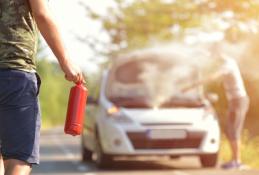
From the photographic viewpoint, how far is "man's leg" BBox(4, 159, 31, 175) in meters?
5.02

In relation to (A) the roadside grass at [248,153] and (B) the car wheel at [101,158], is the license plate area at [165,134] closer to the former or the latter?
(B) the car wheel at [101,158]

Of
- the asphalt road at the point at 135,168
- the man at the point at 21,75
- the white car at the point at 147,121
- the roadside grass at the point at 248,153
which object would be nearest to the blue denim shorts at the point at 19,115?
the man at the point at 21,75

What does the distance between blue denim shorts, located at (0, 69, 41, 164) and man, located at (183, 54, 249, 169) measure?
10920 mm

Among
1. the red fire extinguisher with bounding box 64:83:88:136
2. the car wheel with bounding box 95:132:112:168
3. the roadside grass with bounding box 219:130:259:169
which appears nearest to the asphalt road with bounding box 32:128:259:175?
the car wheel with bounding box 95:132:112:168

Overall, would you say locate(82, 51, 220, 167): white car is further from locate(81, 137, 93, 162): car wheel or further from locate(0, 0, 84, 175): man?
locate(0, 0, 84, 175): man

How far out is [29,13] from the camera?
16.6ft

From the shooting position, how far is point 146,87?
17469mm

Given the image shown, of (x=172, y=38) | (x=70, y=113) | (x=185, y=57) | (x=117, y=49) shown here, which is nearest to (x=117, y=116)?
(x=185, y=57)

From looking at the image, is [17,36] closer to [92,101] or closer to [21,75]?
[21,75]

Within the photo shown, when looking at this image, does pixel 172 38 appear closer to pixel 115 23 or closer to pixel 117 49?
pixel 115 23

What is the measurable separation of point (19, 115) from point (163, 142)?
10.9 metres

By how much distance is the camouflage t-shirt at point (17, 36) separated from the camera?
500 centimetres

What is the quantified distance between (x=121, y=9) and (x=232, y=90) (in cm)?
1884

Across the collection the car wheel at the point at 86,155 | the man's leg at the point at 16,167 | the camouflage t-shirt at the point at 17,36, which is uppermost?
the camouflage t-shirt at the point at 17,36
